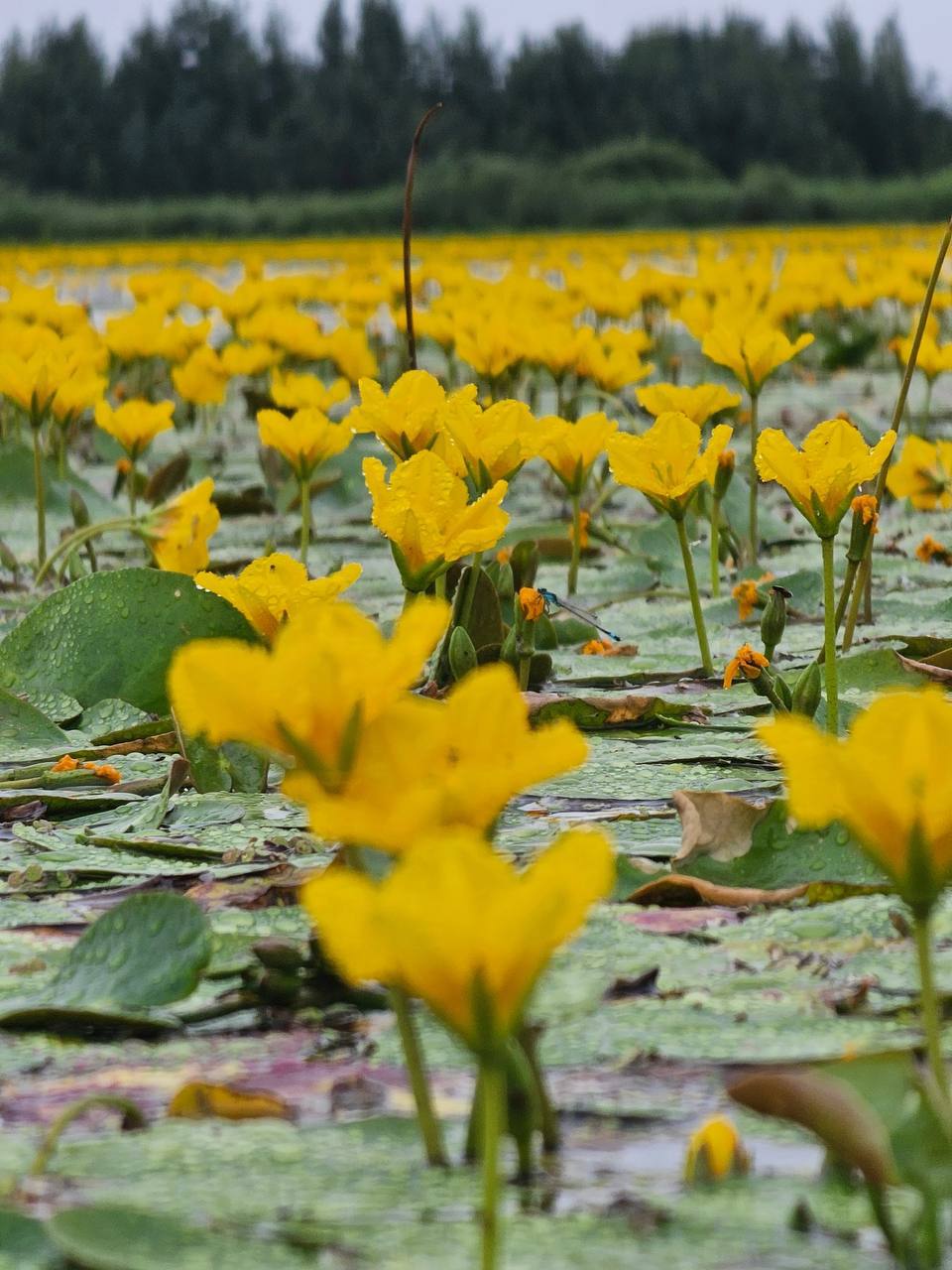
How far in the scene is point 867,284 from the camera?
6.21 meters

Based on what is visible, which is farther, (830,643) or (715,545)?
(715,545)

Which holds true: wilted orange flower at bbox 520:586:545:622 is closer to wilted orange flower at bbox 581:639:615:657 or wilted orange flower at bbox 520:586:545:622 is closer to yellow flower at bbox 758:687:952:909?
wilted orange flower at bbox 581:639:615:657

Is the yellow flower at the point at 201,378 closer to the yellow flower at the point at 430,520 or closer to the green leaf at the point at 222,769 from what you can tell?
the green leaf at the point at 222,769

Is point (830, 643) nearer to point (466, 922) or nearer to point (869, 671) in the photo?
point (869, 671)

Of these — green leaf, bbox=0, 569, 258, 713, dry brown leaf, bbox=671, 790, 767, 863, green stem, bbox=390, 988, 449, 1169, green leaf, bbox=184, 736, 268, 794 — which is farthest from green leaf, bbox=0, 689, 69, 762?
green stem, bbox=390, 988, 449, 1169

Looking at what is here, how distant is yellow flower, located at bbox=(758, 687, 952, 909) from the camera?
683 millimetres

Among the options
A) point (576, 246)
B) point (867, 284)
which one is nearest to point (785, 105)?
point (576, 246)

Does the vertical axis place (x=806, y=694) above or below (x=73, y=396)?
below

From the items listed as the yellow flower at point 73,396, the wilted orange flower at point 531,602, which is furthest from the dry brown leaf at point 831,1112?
the yellow flower at point 73,396

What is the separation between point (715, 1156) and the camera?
790mm

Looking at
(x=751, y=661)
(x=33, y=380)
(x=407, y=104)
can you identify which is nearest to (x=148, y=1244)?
(x=751, y=661)

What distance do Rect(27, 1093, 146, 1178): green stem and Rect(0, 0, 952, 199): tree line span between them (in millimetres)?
31184

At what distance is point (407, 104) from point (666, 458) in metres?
36.2

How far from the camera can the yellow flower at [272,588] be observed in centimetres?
130
